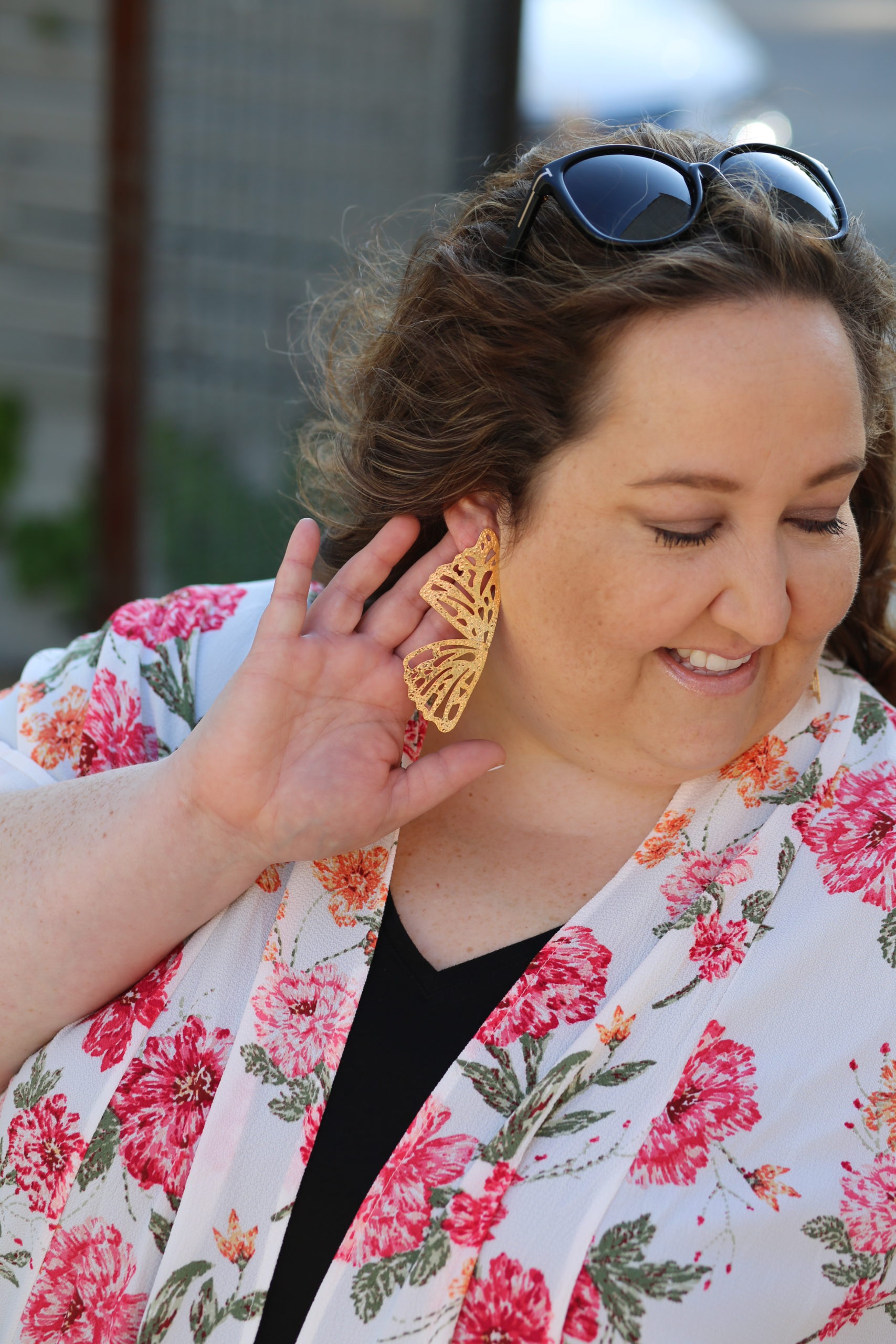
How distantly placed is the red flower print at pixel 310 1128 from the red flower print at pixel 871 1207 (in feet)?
1.77

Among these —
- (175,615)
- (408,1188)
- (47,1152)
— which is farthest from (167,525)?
(408,1188)

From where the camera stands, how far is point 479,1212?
1225 mm

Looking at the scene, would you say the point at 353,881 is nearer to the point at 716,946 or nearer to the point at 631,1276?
the point at 716,946

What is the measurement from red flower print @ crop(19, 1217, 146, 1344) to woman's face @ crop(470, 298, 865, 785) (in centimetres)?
79

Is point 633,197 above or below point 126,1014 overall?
above

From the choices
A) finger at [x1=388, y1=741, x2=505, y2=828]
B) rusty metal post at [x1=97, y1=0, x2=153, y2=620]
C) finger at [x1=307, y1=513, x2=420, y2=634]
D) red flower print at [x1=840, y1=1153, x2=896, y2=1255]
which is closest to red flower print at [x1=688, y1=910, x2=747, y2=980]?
red flower print at [x1=840, y1=1153, x2=896, y2=1255]

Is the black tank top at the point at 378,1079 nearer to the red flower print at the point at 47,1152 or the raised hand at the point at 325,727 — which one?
the raised hand at the point at 325,727

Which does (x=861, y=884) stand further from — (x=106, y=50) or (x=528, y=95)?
(x=106, y=50)

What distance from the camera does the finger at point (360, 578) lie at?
157cm

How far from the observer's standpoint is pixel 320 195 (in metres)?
4.11

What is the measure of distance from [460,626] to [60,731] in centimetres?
60

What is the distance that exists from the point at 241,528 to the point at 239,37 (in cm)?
157

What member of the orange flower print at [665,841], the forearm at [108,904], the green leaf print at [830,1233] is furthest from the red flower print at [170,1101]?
the green leaf print at [830,1233]

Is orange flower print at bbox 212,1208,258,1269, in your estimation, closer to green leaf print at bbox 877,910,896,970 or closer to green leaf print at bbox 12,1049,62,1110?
green leaf print at bbox 12,1049,62,1110
